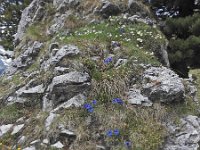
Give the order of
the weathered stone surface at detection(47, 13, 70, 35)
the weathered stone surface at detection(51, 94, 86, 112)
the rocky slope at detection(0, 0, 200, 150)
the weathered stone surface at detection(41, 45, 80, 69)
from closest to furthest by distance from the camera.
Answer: the rocky slope at detection(0, 0, 200, 150)
the weathered stone surface at detection(51, 94, 86, 112)
the weathered stone surface at detection(41, 45, 80, 69)
the weathered stone surface at detection(47, 13, 70, 35)

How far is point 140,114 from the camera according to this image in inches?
306

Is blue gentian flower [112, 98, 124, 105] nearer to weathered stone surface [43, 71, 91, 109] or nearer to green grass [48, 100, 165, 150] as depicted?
green grass [48, 100, 165, 150]

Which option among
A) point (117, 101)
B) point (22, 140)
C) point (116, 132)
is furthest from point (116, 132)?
point (22, 140)

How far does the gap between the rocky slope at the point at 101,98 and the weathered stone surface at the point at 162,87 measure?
20mm

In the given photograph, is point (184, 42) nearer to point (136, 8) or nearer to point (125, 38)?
point (136, 8)

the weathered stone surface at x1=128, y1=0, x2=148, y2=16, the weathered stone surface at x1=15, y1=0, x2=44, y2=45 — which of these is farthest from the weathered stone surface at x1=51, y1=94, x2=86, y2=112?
the weathered stone surface at x1=15, y1=0, x2=44, y2=45

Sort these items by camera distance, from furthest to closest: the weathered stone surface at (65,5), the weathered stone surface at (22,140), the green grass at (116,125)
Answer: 1. the weathered stone surface at (65,5)
2. the weathered stone surface at (22,140)
3. the green grass at (116,125)

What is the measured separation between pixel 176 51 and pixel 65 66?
555 cm

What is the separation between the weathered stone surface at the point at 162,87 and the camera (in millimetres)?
8062

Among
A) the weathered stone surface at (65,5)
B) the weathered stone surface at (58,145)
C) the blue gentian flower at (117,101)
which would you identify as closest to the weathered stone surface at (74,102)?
the blue gentian flower at (117,101)

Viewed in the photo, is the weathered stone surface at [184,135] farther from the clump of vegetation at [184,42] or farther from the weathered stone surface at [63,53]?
the clump of vegetation at [184,42]

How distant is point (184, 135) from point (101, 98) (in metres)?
1.82

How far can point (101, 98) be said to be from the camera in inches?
321

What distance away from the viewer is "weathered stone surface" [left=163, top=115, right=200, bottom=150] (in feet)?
23.8
